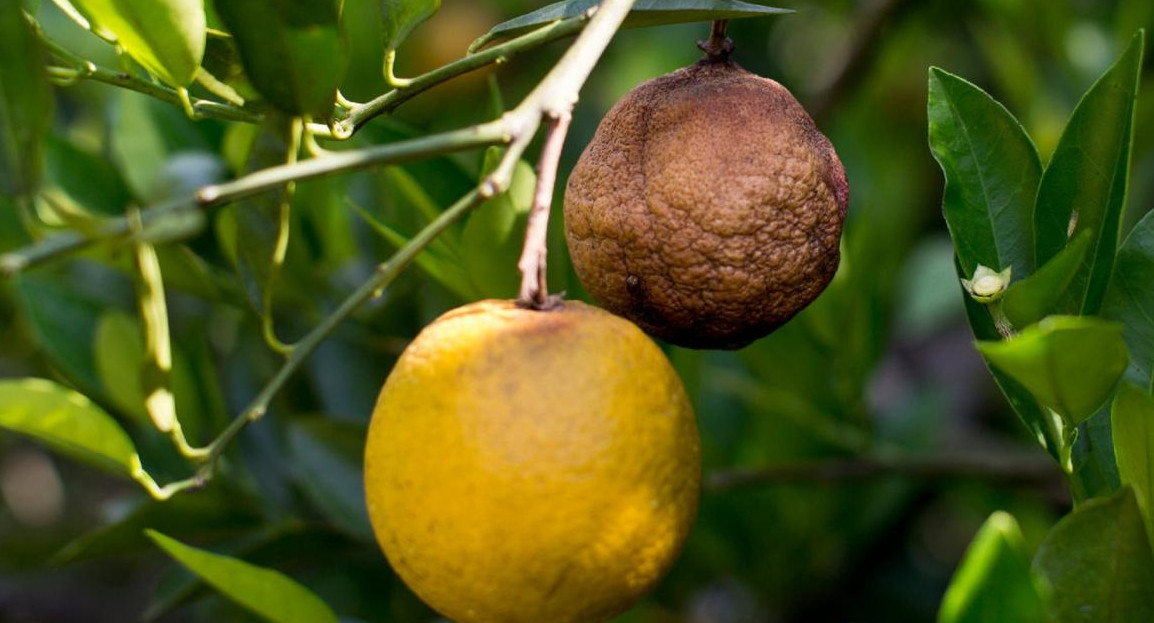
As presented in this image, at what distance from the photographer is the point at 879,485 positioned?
1903 millimetres

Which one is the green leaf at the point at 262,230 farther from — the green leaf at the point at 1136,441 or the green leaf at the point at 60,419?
the green leaf at the point at 1136,441

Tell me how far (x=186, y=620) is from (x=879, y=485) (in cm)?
149

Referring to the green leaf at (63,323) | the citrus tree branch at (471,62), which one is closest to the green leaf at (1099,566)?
the citrus tree branch at (471,62)

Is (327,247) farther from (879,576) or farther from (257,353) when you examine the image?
(879,576)

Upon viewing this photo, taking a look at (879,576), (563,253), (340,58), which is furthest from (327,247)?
(879,576)

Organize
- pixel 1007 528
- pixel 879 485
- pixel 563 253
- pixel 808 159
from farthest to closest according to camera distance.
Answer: pixel 879 485
pixel 563 253
pixel 808 159
pixel 1007 528

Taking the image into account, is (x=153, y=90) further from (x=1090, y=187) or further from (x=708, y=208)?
(x=1090, y=187)

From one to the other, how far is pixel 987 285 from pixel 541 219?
324 mm

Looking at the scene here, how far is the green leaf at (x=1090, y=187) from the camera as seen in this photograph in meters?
0.90

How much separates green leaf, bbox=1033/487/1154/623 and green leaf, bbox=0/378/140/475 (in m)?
0.63

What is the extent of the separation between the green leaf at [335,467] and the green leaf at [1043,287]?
793mm

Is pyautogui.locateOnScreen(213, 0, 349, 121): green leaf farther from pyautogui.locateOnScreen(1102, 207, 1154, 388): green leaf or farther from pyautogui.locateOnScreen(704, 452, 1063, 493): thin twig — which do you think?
pyautogui.locateOnScreen(704, 452, 1063, 493): thin twig

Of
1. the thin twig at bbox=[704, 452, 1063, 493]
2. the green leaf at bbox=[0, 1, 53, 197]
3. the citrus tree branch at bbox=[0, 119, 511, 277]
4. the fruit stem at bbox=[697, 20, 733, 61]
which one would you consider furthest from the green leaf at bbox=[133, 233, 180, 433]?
the thin twig at bbox=[704, 452, 1063, 493]

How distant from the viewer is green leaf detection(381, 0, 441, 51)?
3.10 feet
